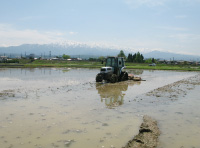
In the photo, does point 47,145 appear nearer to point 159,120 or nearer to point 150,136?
point 150,136

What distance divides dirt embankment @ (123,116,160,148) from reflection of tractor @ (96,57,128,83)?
459 inches

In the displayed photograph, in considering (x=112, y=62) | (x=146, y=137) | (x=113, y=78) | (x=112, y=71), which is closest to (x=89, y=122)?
(x=146, y=137)

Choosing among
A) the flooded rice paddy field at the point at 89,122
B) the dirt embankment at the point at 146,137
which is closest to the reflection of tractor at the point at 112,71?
the flooded rice paddy field at the point at 89,122

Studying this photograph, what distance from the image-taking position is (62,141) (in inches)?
223

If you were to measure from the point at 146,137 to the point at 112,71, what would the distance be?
45.8 ft

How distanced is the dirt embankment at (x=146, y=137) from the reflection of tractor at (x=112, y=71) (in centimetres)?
1165

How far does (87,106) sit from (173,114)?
3.94m

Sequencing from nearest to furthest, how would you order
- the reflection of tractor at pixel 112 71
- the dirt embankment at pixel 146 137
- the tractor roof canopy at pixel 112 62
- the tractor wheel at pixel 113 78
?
the dirt embankment at pixel 146 137 → the reflection of tractor at pixel 112 71 → the tractor wheel at pixel 113 78 → the tractor roof canopy at pixel 112 62

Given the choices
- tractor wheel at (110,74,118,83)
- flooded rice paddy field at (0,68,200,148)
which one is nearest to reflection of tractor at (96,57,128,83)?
tractor wheel at (110,74,118,83)

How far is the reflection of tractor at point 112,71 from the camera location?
18.7 meters

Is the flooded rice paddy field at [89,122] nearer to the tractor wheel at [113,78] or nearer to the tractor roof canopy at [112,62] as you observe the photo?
the tractor wheel at [113,78]

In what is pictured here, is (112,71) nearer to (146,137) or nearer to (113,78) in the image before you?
(113,78)

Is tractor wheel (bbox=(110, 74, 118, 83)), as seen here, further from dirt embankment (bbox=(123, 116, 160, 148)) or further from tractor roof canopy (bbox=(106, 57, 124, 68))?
dirt embankment (bbox=(123, 116, 160, 148))

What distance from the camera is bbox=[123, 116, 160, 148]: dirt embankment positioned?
5371mm
